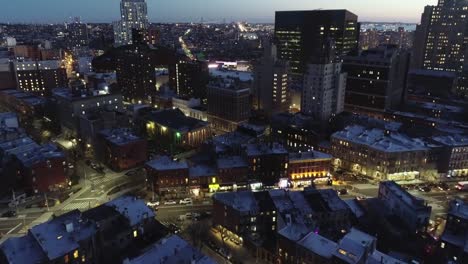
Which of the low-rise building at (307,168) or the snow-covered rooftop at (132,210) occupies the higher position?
the snow-covered rooftop at (132,210)

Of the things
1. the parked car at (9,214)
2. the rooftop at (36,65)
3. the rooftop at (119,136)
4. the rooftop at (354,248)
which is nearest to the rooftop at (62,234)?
Result: the parked car at (9,214)

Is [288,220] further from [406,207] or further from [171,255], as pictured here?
[406,207]

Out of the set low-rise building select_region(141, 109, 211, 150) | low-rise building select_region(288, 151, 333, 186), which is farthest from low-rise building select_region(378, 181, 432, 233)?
low-rise building select_region(141, 109, 211, 150)

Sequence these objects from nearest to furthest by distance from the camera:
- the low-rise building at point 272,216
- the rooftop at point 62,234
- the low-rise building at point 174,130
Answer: the rooftop at point 62,234, the low-rise building at point 272,216, the low-rise building at point 174,130

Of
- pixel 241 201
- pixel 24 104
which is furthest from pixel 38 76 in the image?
pixel 241 201

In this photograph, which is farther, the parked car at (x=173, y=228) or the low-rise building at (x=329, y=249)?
the parked car at (x=173, y=228)

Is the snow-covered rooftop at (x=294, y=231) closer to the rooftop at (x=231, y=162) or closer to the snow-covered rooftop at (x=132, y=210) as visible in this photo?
the snow-covered rooftop at (x=132, y=210)

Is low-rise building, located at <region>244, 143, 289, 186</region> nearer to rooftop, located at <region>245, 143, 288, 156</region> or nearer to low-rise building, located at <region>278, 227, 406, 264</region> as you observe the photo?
rooftop, located at <region>245, 143, 288, 156</region>
